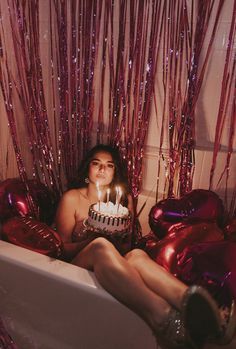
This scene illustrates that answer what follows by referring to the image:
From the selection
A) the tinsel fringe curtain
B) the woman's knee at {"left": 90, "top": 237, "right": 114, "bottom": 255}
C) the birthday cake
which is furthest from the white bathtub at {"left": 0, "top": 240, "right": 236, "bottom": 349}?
the tinsel fringe curtain

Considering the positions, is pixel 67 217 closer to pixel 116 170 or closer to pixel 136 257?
pixel 116 170

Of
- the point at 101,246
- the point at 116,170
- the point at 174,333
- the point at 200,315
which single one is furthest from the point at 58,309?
the point at 116,170

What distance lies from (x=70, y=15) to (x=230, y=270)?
182 centimetres

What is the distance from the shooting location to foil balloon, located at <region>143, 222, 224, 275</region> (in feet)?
4.86

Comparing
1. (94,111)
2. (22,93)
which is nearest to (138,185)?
(94,111)

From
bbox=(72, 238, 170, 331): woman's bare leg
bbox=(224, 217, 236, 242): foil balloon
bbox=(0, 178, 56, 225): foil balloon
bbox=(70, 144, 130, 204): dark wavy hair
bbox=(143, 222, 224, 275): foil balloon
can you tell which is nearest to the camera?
bbox=(72, 238, 170, 331): woman's bare leg

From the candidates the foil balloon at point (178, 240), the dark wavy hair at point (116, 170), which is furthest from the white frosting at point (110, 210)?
the dark wavy hair at point (116, 170)

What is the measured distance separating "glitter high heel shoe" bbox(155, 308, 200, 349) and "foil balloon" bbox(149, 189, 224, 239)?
600 millimetres

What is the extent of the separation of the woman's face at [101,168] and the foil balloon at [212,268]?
2.47 feet

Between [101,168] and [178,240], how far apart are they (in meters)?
0.70

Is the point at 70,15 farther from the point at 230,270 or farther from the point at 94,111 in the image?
the point at 230,270

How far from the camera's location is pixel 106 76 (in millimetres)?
2270

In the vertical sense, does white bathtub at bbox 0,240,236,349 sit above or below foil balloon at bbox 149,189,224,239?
below

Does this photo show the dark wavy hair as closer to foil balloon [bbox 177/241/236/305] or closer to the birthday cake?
the birthday cake
